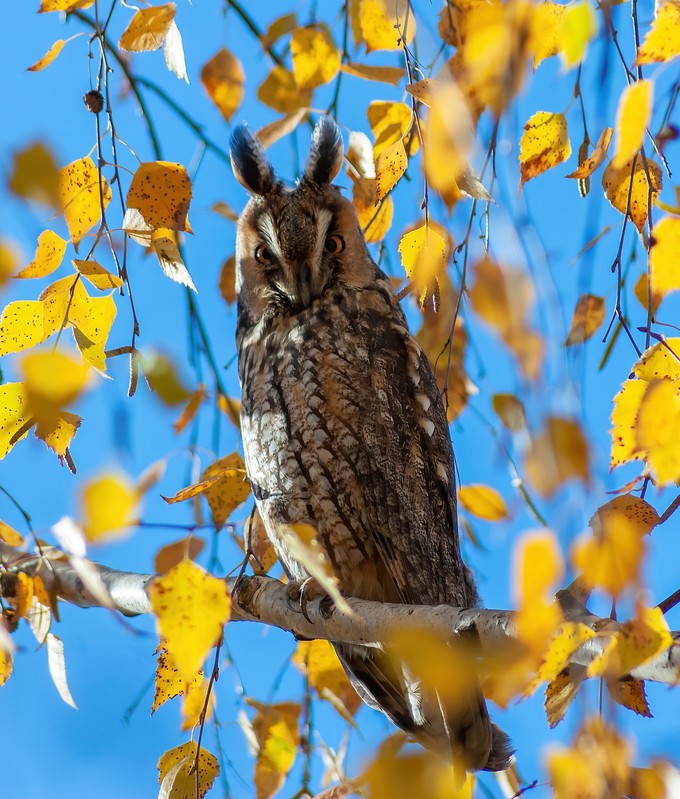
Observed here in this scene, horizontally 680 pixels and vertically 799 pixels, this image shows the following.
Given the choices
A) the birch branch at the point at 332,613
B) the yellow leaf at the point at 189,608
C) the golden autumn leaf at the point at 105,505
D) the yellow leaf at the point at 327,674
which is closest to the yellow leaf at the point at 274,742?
the yellow leaf at the point at 327,674

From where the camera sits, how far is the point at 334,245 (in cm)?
196

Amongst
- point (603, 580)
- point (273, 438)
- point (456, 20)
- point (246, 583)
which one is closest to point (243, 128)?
point (273, 438)

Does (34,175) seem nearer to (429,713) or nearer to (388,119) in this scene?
(388,119)

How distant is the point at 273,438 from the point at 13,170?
927 mm

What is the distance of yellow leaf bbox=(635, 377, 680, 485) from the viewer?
31.5 inches

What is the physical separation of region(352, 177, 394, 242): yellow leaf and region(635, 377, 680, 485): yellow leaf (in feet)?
3.19

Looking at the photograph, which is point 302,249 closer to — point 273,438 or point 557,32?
point 273,438

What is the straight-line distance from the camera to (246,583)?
1516 millimetres

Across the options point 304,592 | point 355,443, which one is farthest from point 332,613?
point 355,443

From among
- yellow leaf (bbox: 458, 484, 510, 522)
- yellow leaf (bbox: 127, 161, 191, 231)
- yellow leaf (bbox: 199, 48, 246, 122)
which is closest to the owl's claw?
yellow leaf (bbox: 458, 484, 510, 522)

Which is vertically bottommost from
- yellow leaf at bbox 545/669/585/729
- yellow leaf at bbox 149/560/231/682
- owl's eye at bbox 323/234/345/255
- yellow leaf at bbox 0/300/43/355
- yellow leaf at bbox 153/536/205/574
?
yellow leaf at bbox 545/669/585/729

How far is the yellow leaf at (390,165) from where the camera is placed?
1306 mm

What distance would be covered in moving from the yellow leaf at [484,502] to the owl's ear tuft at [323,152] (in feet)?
2.57

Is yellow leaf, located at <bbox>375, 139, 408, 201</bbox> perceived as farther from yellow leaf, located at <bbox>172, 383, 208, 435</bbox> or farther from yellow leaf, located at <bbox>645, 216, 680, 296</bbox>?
yellow leaf, located at <bbox>172, 383, 208, 435</bbox>
